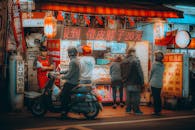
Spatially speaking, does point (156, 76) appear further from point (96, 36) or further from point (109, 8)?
point (109, 8)

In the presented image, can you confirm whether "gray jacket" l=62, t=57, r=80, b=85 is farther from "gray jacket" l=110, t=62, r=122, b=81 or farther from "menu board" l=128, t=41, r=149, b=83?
"menu board" l=128, t=41, r=149, b=83

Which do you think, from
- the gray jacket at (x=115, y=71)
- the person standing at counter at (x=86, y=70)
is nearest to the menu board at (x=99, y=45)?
the gray jacket at (x=115, y=71)

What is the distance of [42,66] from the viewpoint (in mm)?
15047

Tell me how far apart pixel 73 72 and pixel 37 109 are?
1871mm

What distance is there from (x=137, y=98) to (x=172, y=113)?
5.18ft

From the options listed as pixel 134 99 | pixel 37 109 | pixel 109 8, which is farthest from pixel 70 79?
pixel 109 8

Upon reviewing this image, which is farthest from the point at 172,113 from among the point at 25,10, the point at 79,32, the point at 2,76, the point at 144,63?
the point at 25,10

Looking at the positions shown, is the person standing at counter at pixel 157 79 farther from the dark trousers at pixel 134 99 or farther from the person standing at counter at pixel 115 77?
the person standing at counter at pixel 115 77

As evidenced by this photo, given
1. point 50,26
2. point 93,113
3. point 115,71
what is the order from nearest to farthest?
point 93,113
point 50,26
point 115,71

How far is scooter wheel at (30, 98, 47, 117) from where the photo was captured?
11219mm

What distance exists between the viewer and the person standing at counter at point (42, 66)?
1502 centimetres

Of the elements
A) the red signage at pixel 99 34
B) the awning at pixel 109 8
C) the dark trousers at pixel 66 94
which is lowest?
the dark trousers at pixel 66 94

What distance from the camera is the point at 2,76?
1246cm

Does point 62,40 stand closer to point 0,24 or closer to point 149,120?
point 0,24
